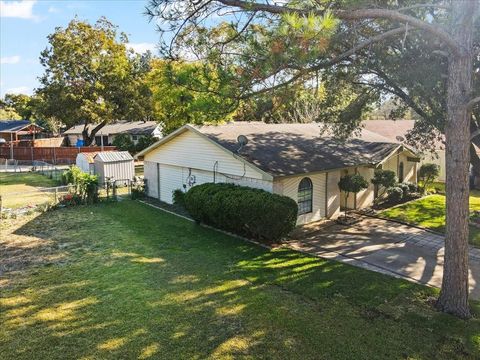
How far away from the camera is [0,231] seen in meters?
13.7

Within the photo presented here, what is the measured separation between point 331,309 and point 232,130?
11039 mm

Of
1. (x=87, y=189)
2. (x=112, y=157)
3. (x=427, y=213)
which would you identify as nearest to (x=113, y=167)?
(x=112, y=157)

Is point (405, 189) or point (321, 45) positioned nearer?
point (321, 45)

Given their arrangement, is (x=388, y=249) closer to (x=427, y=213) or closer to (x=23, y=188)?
(x=427, y=213)

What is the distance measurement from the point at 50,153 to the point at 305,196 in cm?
3210

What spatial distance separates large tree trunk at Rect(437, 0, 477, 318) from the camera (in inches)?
286

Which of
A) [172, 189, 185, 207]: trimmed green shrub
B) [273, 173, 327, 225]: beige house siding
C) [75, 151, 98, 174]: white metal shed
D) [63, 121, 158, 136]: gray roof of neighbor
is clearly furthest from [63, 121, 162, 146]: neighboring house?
[273, 173, 327, 225]: beige house siding

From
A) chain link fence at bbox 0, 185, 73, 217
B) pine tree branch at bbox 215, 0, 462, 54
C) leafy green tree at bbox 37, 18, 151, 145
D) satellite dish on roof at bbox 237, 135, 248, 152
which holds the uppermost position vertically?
leafy green tree at bbox 37, 18, 151, 145

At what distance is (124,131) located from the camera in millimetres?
48719

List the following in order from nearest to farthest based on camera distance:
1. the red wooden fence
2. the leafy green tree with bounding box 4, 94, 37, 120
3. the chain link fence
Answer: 1. the chain link fence
2. the red wooden fence
3. the leafy green tree with bounding box 4, 94, 37, 120

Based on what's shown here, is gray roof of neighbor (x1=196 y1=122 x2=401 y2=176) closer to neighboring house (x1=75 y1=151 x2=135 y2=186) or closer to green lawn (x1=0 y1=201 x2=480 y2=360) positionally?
green lawn (x1=0 y1=201 x2=480 y2=360)

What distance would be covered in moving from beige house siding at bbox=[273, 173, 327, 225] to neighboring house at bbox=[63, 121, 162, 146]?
3237 centimetres

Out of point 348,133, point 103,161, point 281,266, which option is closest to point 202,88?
point 281,266

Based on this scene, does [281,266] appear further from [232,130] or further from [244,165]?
[232,130]
